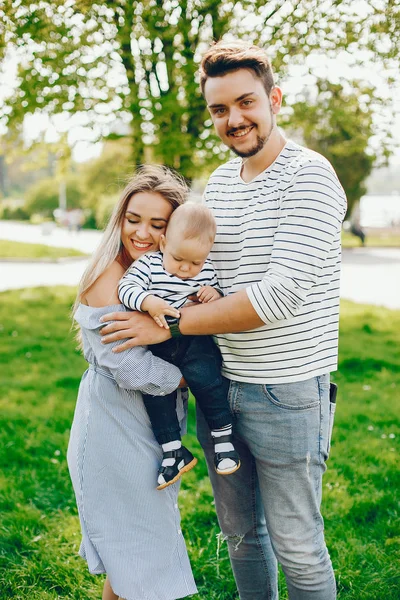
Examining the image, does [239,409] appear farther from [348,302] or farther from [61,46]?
[348,302]

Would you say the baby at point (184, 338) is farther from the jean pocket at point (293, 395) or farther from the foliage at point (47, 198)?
the foliage at point (47, 198)

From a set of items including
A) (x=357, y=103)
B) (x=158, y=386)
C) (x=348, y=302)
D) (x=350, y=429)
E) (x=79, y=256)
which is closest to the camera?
(x=158, y=386)

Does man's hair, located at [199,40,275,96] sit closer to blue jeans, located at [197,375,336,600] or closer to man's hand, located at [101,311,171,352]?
man's hand, located at [101,311,171,352]

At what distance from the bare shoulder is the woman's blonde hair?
0.02m

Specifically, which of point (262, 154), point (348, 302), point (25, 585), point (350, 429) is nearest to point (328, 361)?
point (262, 154)

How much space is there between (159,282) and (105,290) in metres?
0.20

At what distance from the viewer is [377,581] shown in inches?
119

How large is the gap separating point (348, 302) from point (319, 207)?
9091 mm

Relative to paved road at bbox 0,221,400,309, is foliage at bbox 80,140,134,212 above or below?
above

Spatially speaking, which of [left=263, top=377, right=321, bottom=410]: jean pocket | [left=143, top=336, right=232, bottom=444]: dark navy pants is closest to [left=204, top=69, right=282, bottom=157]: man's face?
[left=143, top=336, right=232, bottom=444]: dark navy pants

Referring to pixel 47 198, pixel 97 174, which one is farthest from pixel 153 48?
pixel 47 198

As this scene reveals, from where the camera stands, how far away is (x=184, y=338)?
2.30 metres

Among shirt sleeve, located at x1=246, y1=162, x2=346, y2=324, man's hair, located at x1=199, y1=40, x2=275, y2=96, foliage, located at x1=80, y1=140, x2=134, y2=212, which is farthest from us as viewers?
foliage, located at x1=80, y1=140, x2=134, y2=212

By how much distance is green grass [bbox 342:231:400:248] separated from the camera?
26.3 meters
